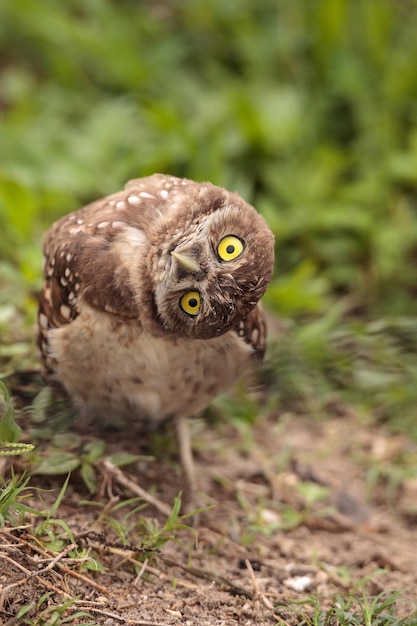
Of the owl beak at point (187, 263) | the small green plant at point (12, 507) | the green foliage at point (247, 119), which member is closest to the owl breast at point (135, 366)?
the owl beak at point (187, 263)

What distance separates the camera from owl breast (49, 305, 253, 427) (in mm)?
3195

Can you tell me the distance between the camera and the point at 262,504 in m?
3.81

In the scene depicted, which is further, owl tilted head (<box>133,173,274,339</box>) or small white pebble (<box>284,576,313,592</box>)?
small white pebble (<box>284,576,313,592</box>)

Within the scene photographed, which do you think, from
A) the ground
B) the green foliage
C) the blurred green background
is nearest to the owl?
the ground

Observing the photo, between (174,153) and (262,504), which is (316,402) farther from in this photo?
(174,153)

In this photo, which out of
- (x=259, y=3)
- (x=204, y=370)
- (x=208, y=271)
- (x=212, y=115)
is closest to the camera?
(x=208, y=271)

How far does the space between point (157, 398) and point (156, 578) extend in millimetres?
755

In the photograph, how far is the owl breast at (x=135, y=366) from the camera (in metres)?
3.20

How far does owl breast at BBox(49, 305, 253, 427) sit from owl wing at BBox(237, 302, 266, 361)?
0.03m

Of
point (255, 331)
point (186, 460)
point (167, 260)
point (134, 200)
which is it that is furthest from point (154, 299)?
point (186, 460)

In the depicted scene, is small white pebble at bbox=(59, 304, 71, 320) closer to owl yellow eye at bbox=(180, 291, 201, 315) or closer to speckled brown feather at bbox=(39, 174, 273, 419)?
speckled brown feather at bbox=(39, 174, 273, 419)

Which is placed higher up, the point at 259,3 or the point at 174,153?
the point at 259,3

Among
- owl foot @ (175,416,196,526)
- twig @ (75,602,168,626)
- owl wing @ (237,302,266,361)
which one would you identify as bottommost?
twig @ (75,602,168,626)

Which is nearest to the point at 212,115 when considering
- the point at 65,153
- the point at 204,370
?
the point at 65,153
